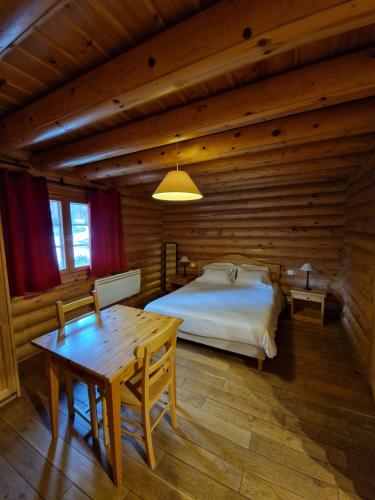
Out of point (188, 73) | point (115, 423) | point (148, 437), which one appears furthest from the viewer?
point (148, 437)

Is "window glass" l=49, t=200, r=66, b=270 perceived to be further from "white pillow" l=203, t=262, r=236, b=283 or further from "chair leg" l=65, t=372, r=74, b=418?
"white pillow" l=203, t=262, r=236, b=283

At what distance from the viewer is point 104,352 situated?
1.38 metres

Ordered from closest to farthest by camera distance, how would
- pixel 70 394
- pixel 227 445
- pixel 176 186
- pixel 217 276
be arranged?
pixel 227 445 → pixel 70 394 → pixel 176 186 → pixel 217 276

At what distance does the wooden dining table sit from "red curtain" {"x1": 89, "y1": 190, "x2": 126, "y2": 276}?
1.63 m

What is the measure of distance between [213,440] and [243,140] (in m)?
2.55

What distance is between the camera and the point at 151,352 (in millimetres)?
1249

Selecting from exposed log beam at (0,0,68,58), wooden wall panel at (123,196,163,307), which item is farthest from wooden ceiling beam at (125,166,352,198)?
exposed log beam at (0,0,68,58)

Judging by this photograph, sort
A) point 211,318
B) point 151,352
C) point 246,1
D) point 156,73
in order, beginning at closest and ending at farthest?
point 246,1, point 156,73, point 151,352, point 211,318

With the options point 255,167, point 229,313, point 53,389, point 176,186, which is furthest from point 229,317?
point 255,167

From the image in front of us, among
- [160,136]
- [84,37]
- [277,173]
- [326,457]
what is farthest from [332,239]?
[84,37]

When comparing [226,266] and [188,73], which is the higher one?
[188,73]

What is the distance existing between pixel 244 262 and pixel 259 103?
333cm

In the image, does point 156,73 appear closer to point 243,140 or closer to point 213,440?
point 243,140

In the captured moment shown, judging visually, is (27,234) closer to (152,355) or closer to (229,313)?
(152,355)
